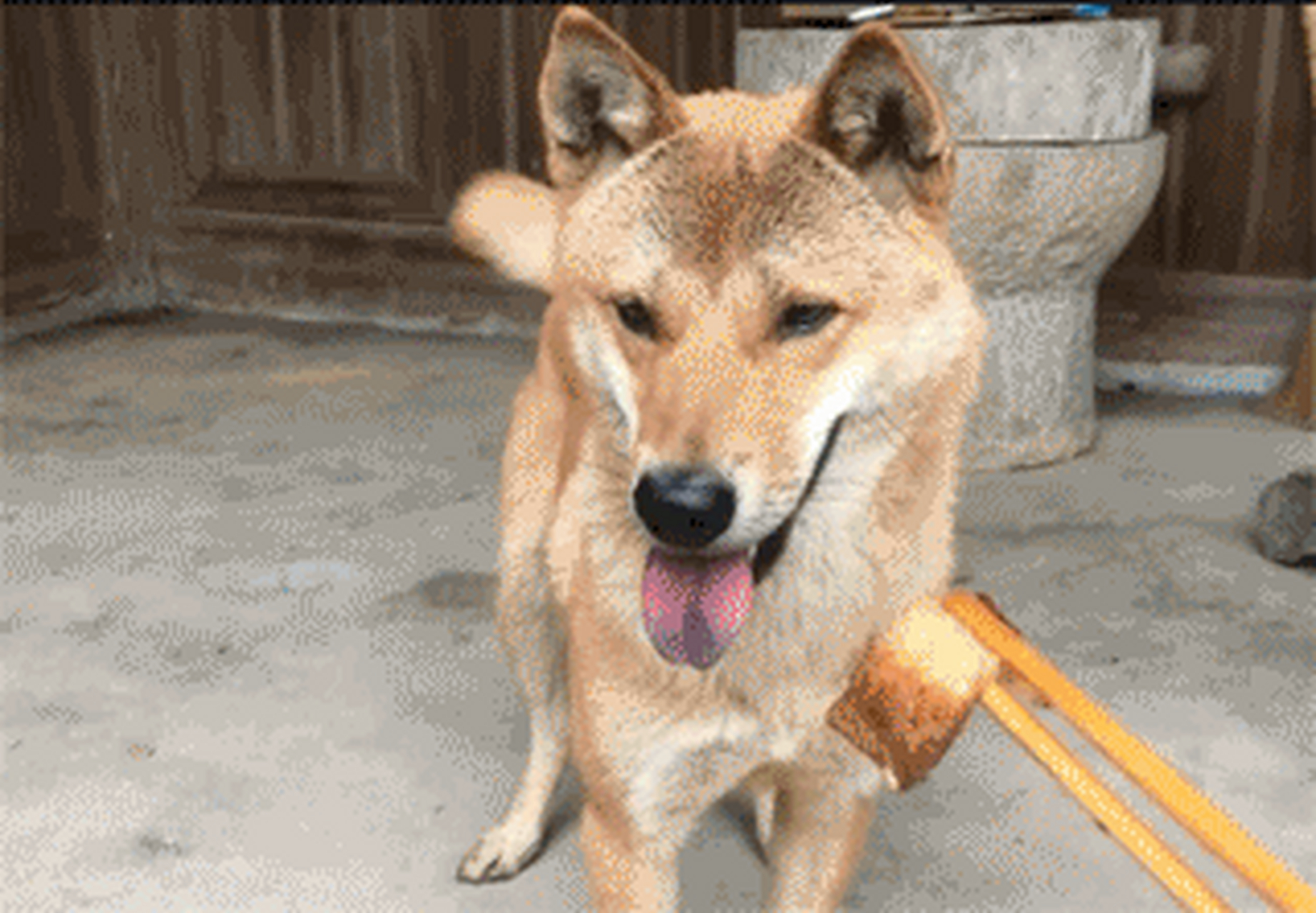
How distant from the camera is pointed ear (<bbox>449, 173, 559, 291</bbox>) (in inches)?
82.5

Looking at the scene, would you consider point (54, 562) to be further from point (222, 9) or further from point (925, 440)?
point (222, 9)

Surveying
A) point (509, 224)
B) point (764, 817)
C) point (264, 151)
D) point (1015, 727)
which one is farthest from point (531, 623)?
point (264, 151)

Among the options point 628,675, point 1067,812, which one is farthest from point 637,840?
point 1067,812

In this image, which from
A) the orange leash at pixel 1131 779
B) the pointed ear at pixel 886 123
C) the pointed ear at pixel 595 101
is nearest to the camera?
the orange leash at pixel 1131 779

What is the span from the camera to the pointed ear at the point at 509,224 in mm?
2096

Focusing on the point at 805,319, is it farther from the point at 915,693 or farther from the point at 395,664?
the point at 395,664

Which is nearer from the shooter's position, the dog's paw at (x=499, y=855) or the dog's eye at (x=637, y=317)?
the dog's eye at (x=637, y=317)

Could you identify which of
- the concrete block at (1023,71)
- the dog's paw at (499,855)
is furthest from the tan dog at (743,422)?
the concrete block at (1023,71)

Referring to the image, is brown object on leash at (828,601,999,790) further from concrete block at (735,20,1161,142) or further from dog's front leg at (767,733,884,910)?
concrete block at (735,20,1161,142)

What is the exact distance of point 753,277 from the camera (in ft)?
4.83

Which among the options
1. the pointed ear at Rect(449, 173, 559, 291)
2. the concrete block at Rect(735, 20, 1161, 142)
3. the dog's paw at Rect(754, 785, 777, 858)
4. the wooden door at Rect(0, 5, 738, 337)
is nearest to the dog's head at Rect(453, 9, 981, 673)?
the pointed ear at Rect(449, 173, 559, 291)

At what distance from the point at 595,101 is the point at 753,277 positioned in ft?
1.06

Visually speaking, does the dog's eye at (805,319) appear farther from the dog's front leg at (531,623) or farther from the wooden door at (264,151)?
the wooden door at (264,151)

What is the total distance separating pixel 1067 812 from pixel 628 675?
42.0 inches
